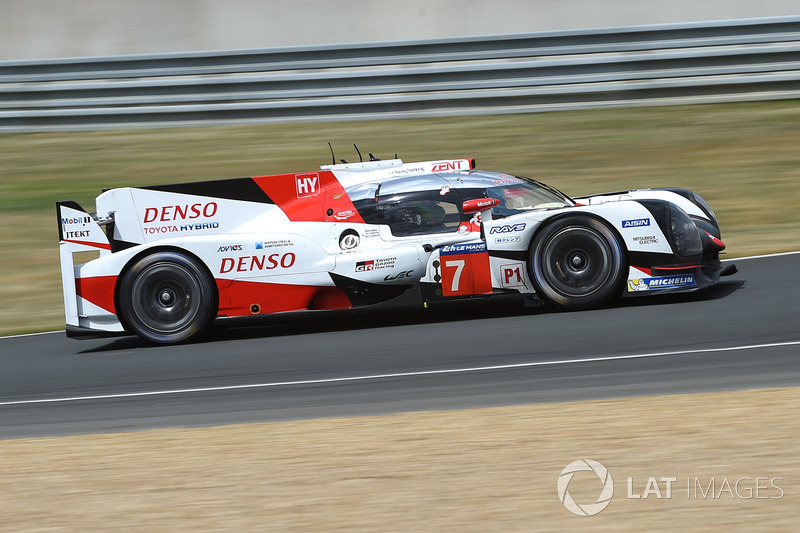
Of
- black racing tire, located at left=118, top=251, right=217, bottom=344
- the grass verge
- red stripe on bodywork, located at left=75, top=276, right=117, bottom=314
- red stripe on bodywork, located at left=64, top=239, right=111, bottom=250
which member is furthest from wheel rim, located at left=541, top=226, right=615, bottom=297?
red stripe on bodywork, located at left=64, top=239, right=111, bottom=250

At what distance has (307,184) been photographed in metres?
9.02

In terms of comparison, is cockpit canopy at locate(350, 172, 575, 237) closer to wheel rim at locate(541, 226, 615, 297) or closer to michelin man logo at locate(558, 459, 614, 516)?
wheel rim at locate(541, 226, 615, 297)

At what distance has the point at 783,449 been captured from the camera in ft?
16.4

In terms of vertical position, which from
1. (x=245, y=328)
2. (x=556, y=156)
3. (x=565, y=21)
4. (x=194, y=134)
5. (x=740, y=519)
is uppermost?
(x=565, y=21)

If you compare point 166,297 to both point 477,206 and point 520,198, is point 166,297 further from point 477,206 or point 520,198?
point 520,198

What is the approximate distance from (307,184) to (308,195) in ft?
0.33

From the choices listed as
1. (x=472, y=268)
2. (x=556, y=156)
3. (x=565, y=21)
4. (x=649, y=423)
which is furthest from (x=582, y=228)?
(x=565, y=21)

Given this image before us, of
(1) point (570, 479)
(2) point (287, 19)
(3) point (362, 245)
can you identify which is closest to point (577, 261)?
(3) point (362, 245)

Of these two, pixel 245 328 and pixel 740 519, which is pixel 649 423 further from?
pixel 245 328

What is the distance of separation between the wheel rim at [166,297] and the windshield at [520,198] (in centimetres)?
278

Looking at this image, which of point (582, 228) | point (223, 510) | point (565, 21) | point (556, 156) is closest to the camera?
point (223, 510)

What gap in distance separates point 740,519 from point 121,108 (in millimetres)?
12881

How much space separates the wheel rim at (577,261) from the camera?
8.22m

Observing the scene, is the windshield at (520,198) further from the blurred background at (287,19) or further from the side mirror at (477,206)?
the blurred background at (287,19)
